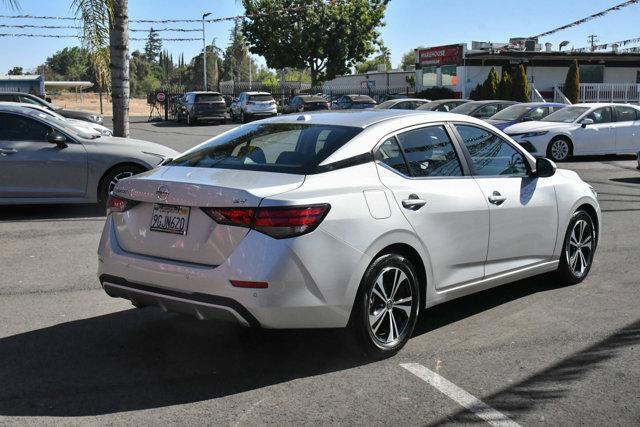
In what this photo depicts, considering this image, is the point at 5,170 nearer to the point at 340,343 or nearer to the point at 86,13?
the point at 86,13

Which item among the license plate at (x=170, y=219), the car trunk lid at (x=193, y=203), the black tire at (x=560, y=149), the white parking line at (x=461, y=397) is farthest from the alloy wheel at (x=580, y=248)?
the black tire at (x=560, y=149)

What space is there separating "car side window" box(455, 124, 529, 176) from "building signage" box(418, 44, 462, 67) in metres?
38.0

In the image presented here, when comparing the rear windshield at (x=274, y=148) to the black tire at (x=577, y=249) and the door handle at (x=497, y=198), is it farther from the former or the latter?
the black tire at (x=577, y=249)

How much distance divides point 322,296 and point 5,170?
725cm

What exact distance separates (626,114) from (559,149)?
2.49 m

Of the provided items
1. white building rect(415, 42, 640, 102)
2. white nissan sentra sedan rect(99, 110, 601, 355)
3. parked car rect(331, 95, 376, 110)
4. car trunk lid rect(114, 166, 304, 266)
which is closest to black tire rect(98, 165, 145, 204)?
white nissan sentra sedan rect(99, 110, 601, 355)

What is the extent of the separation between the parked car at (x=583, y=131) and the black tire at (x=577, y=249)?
38.4 feet

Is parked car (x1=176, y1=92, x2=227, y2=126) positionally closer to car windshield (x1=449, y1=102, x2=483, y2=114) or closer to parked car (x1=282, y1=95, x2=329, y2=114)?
parked car (x1=282, y1=95, x2=329, y2=114)

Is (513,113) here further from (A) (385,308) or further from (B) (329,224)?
(B) (329,224)

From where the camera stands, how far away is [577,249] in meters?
6.97

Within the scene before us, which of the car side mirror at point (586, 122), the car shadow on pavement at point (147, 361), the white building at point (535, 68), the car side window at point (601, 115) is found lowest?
the car shadow on pavement at point (147, 361)

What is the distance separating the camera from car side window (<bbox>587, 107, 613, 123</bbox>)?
19.5 meters

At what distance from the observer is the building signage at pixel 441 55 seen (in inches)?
1708

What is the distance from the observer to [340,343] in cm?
528
